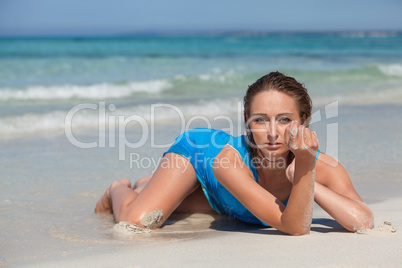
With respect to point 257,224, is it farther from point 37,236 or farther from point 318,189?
point 37,236

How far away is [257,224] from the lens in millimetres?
3840

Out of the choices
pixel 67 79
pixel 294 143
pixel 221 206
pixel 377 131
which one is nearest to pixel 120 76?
pixel 67 79

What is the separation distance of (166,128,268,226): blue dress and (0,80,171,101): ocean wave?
866cm

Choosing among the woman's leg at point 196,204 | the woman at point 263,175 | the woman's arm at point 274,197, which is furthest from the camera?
the woman's leg at point 196,204

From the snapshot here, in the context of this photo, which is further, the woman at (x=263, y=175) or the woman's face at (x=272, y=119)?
the woman's face at (x=272, y=119)

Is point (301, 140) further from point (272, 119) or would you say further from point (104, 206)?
point (104, 206)

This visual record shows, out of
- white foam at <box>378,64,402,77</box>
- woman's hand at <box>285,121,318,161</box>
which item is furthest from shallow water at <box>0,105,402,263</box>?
white foam at <box>378,64,402,77</box>

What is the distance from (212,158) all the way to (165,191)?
49 cm

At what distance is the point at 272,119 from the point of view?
328 centimetres

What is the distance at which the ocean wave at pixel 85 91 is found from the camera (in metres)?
11.9

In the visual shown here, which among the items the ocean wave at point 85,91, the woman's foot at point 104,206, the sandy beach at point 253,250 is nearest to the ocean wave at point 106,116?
the ocean wave at point 85,91

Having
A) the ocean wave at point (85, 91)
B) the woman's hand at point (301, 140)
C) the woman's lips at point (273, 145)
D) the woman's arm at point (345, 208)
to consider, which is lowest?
the woman's arm at point (345, 208)

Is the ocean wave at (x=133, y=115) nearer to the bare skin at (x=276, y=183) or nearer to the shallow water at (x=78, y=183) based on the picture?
the shallow water at (x=78, y=183)

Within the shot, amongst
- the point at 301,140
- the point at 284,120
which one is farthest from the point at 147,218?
the point at 301,140
